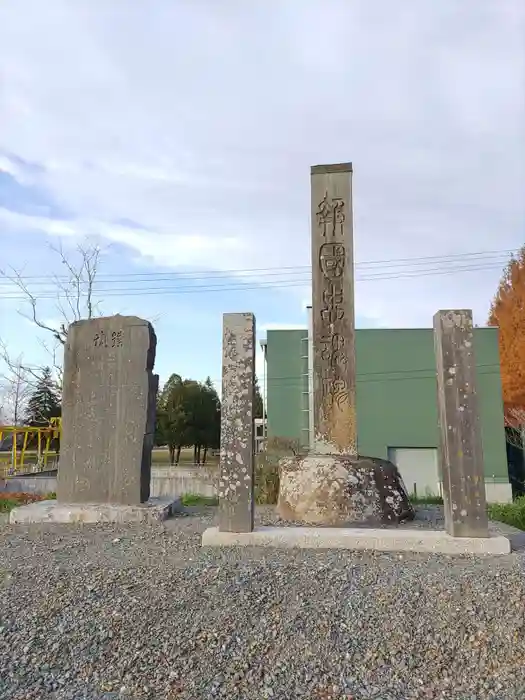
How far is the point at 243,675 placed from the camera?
2.44 m

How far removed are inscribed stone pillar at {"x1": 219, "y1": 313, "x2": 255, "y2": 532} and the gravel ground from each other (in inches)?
25.8

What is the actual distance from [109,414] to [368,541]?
3382 mm

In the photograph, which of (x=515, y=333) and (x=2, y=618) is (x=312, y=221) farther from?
(x=515, y=333)

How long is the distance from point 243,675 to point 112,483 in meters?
4.00

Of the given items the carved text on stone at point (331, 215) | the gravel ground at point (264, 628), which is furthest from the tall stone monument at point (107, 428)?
the carved text on stone at point (331, 215)

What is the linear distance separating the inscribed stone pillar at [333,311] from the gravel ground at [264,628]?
2.04 meters

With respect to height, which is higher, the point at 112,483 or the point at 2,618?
the point at 112,483

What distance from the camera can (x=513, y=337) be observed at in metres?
17.9

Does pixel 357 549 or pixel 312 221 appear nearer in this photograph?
pixel 357 549

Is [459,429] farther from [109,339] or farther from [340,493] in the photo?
[109,339]

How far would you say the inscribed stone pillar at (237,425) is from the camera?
4.46 metres

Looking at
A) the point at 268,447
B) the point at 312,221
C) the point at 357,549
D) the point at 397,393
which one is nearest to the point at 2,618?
the point at 357,549

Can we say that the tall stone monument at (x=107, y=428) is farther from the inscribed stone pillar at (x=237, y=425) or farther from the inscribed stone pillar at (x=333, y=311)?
the inscribed stone pillar at (x=333, y=311)

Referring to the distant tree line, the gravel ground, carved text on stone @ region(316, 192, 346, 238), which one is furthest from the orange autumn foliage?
the gravel ground
